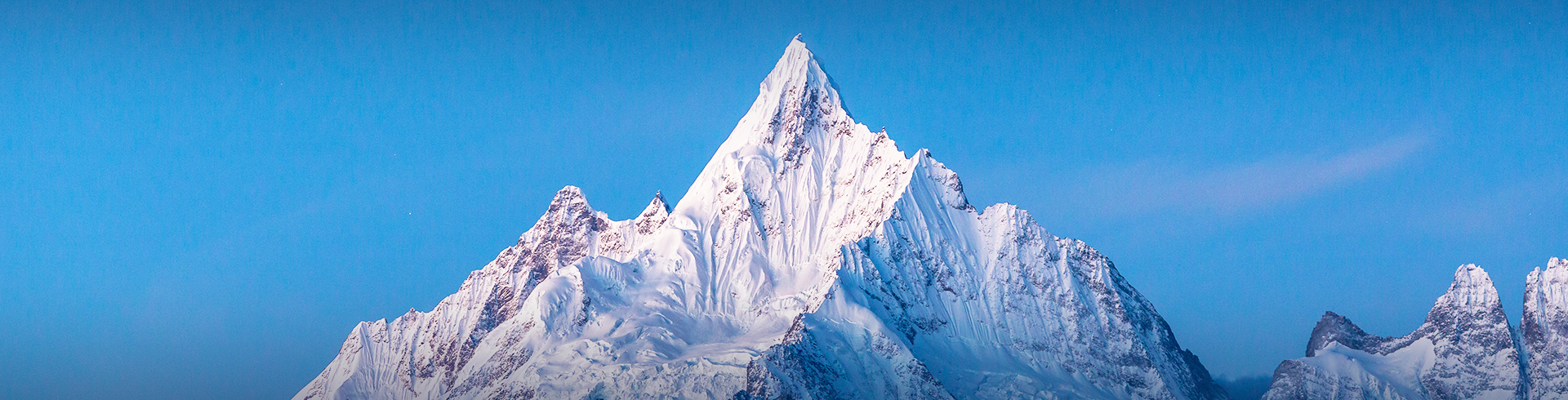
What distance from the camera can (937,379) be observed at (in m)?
199

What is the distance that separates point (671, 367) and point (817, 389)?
2024cm

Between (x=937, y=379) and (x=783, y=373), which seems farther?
(x=937, y=379)

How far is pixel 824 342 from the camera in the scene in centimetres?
19800

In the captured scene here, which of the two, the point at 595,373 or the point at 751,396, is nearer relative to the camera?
the point at 751,396

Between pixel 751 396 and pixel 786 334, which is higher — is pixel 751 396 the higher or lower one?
the lower one

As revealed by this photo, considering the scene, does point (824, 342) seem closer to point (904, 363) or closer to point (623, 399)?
point (904, 363)

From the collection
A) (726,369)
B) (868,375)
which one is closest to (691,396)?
(726,369)

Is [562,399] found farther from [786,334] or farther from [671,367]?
[786,334]

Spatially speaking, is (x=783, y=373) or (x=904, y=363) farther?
(x=904, y=363)

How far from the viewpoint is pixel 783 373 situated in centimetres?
18488

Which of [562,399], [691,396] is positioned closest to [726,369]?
[691,396]

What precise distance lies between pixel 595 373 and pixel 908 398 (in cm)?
3800

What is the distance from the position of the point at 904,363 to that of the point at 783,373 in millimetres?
18806

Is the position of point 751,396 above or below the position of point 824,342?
below
